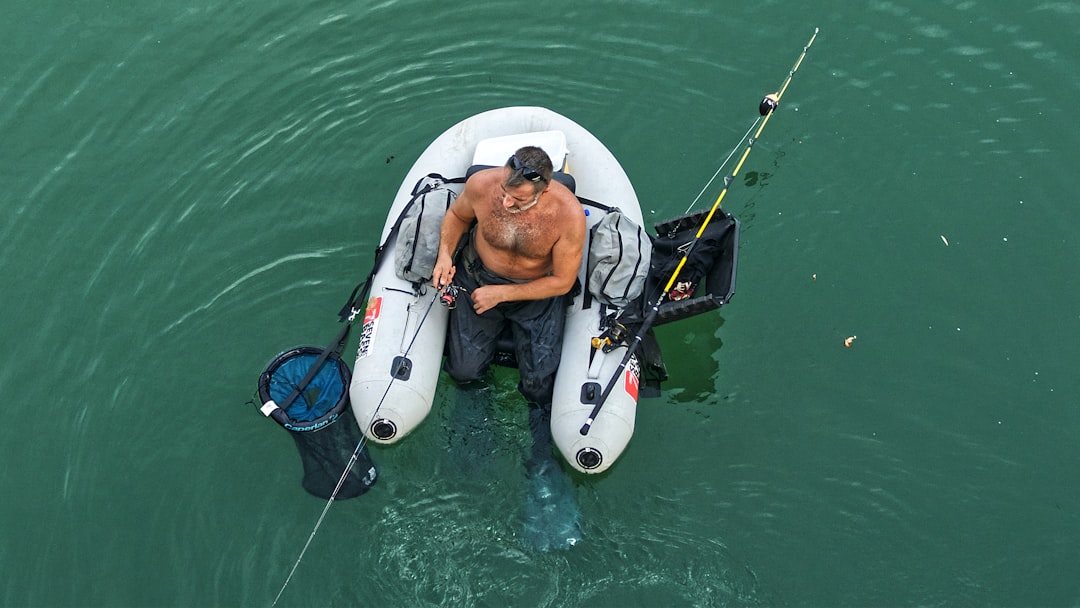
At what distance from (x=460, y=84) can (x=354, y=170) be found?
1301mm

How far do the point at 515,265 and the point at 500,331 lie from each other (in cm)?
63

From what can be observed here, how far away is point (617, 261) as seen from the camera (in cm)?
609

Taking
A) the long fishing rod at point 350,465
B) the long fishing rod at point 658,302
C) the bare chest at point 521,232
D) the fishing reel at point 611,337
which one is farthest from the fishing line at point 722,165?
the long fishing rod at point 350,465

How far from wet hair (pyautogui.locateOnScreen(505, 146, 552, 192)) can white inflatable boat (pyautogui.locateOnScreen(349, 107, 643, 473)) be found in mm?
1216

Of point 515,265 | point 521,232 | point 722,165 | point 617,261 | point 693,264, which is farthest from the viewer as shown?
point 722,165

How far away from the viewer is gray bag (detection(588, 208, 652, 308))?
20.0ft

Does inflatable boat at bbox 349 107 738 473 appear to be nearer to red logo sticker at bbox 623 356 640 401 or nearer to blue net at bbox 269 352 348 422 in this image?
red logo sticker at bbox 623 356 640 401

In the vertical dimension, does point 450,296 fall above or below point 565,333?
above

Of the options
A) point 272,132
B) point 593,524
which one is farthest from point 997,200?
point 272,132

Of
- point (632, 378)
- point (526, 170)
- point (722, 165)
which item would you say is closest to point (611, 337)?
Answer: point (632, 378)

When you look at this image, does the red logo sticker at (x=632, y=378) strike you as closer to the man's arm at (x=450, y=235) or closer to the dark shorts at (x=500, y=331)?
the dark shorts at (x=500, y=331)

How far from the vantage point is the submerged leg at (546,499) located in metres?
5.88

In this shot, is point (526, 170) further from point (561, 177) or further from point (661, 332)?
point (661, 332)

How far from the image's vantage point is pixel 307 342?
6.92 metres
